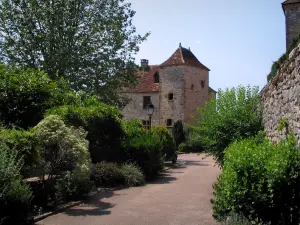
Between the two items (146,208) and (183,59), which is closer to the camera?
(146,208)

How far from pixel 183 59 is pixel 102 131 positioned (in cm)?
2459

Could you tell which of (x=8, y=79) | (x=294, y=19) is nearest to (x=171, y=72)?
(x=294, y=19)

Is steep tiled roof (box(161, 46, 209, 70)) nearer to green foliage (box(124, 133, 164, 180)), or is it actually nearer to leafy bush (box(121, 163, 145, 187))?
green foliage (box(124, 133, 164, 180))

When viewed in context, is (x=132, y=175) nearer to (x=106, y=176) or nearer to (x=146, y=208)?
(x=106, y=176)

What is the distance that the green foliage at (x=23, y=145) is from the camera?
760cm

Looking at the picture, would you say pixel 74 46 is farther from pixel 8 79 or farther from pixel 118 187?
pixel 118 187

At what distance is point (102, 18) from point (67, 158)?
47.2 ft

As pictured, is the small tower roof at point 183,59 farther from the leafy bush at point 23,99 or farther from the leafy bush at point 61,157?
the leafy bush at point 61,157

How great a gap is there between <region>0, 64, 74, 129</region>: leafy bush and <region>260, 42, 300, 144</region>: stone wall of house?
303 inches

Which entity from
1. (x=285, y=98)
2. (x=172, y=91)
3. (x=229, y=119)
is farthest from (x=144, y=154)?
(x=172, y=91)

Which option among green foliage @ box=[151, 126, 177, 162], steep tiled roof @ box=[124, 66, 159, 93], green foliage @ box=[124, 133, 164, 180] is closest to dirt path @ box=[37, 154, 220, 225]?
green foliage @ box=[124, 133, 164, 180]

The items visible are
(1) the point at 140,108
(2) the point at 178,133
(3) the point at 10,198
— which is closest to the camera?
(3) the point at 10,198

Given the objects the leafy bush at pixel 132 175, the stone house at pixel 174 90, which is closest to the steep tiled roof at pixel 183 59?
the stone house at pixel 174 90

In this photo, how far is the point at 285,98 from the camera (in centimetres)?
632
